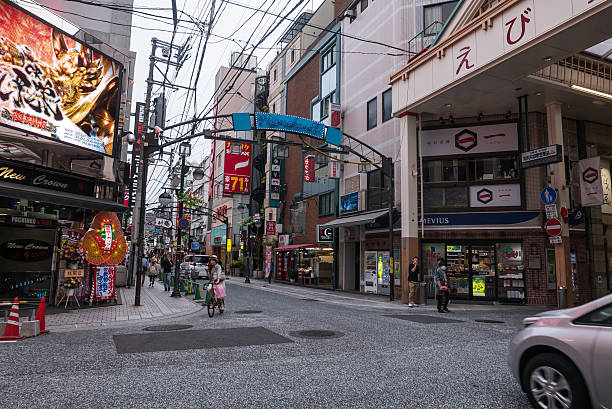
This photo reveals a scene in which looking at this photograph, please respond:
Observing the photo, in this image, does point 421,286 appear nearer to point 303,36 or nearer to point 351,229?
point 351,229

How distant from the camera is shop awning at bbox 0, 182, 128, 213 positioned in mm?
11370

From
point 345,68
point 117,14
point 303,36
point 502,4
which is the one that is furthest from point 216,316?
point 303,36

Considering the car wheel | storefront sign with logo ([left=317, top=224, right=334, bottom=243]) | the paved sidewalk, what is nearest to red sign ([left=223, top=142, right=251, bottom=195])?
storefront sign with logo ([left=317, top=224, right=334, bottom=243])

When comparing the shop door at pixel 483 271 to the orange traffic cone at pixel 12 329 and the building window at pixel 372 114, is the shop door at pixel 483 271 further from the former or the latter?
the orange traffic cone at pixel 12 329

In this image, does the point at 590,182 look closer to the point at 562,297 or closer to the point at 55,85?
the point at 562,297

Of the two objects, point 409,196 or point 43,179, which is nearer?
point 43,179

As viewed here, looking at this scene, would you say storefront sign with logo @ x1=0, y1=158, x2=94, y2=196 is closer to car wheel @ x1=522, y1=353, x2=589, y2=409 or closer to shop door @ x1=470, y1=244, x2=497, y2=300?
car wheel @ x1=522, y1=353, x2=589, y2=409

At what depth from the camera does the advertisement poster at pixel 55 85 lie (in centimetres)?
1227

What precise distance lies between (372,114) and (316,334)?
55.8 feet

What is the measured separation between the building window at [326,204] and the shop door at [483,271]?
11.3m

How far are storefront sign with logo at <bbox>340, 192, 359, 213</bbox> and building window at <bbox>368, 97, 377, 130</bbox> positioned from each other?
4.06 meters

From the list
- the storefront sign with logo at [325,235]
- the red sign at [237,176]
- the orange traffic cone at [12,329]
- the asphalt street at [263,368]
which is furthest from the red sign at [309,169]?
the orange traffic cone at [12,329]

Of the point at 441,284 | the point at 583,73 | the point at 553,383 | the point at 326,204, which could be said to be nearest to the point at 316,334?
the point at 553,383

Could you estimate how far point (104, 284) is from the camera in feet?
48.6
